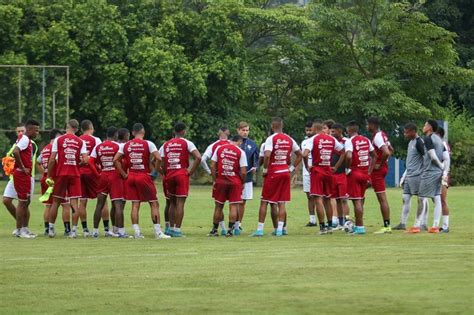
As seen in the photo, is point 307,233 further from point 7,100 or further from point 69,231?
point 7,100

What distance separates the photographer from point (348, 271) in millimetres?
16828

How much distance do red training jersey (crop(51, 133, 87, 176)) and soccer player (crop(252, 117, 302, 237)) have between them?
340 cm

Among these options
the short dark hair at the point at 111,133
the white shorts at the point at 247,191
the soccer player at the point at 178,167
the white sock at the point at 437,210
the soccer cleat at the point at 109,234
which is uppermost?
the short dark hair at the point at 111,133

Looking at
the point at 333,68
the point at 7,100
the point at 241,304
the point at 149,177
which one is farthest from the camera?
the point at 333,68

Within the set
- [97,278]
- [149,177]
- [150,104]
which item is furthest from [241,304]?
[150,104]

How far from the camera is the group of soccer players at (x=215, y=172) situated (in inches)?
936

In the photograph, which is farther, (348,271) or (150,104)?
(150,104)

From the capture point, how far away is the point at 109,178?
24250 mm

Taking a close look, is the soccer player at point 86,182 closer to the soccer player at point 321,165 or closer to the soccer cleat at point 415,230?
the soccer player at point 321,165

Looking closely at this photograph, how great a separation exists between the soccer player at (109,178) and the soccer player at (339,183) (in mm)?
3984

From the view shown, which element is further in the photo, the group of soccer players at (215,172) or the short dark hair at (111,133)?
the short dark hair at (111,133)

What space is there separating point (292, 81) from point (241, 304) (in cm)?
4538

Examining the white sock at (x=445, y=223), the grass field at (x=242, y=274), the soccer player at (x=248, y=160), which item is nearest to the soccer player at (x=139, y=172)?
the grass field at (x=242, y=274)

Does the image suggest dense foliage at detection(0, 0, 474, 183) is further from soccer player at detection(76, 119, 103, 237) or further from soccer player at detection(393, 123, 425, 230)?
soccer player at detection(393, 123, 425, 230)
